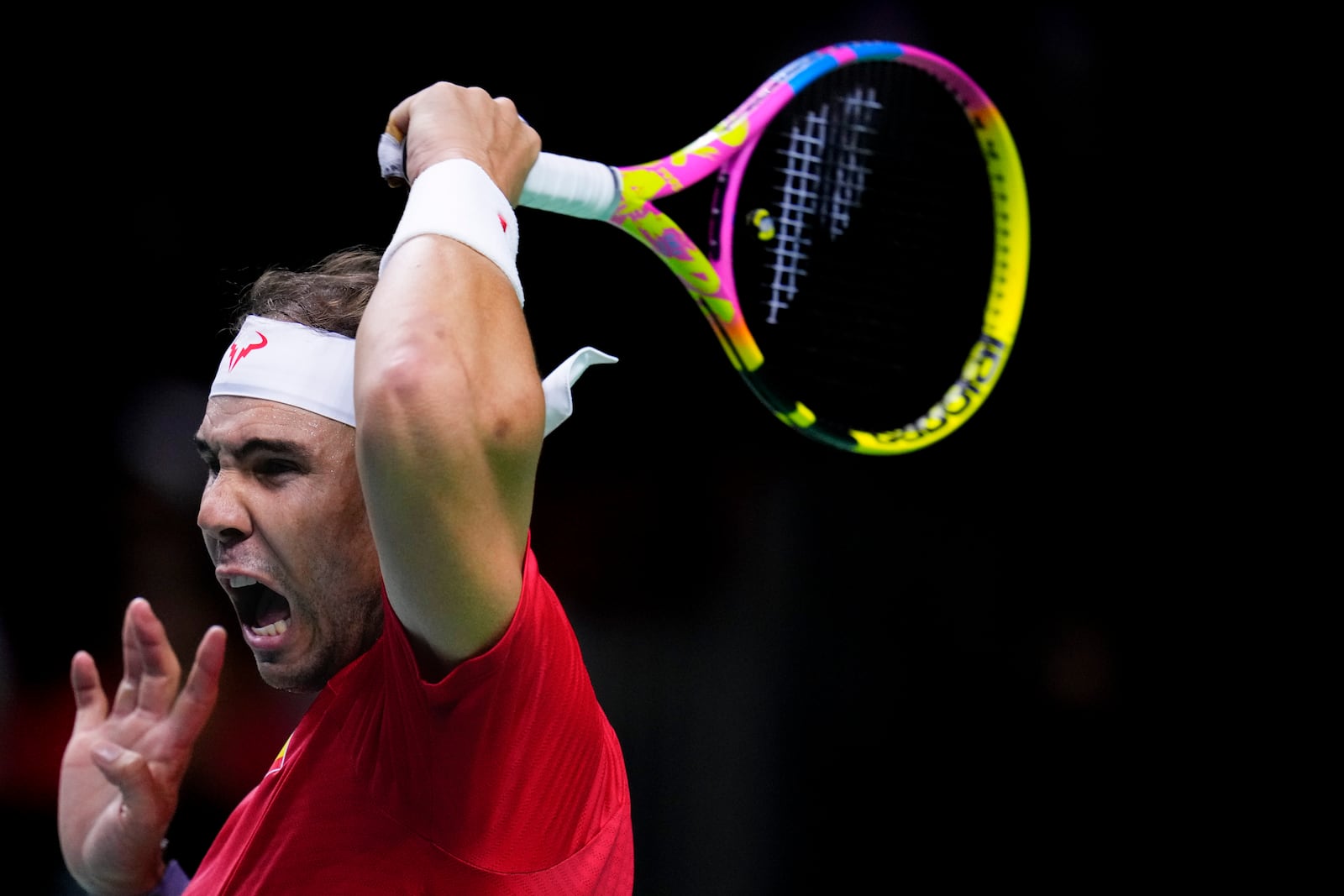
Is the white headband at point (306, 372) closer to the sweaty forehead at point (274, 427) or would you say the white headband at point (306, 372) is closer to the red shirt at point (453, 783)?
the sweaty forehead at point (274, 427)

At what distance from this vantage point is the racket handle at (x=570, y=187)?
4.43 feet

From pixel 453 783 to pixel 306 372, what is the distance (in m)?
0.47

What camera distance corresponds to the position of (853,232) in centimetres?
216

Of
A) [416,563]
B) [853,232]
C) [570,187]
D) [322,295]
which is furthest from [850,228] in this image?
[416,563]

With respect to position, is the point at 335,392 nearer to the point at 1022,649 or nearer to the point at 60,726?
the point at 60,726

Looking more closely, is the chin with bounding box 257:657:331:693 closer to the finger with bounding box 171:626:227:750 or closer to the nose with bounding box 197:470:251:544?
the nose with bounding box 197:470:251:544

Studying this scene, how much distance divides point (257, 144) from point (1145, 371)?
8.12ft

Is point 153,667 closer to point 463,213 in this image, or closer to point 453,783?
point 453,783

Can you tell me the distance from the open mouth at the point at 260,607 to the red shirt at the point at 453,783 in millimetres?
114

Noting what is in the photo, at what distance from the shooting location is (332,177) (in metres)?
2.37

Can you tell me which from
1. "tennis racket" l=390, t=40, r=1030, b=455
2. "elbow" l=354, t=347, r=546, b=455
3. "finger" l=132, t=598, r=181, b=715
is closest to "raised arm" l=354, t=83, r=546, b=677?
"elbow" l=354, t=347, r=546, b=455

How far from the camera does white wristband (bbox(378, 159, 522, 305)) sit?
906 millimetres

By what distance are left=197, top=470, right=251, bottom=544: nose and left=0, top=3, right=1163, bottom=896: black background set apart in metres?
1.30

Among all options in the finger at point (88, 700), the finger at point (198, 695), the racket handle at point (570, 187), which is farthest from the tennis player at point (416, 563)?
the finger at point (88, 700)
